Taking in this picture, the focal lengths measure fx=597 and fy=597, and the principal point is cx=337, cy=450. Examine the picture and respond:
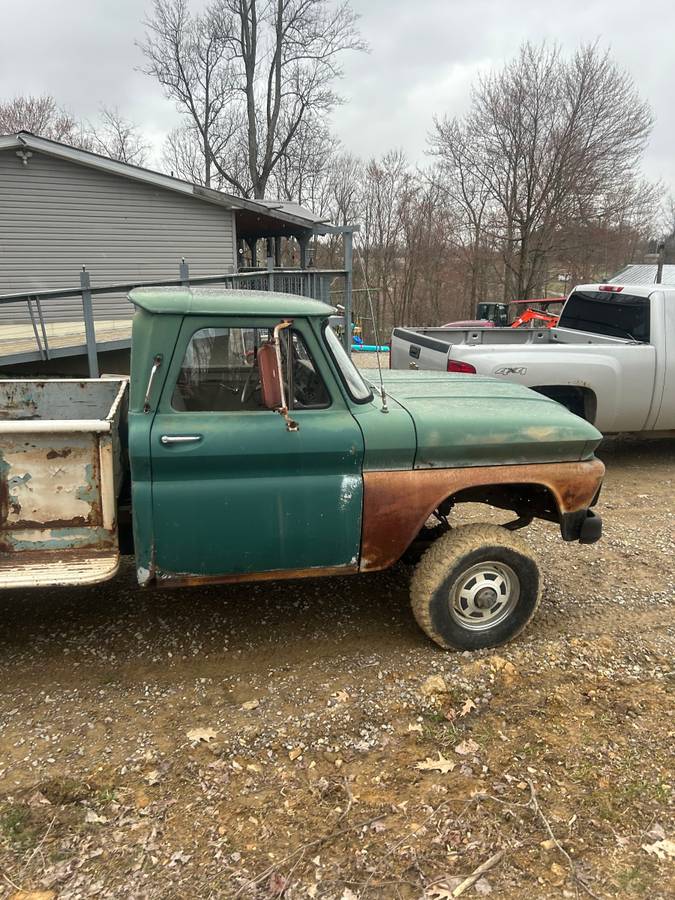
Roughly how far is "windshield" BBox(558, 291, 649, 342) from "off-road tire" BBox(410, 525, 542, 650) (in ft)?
15.4

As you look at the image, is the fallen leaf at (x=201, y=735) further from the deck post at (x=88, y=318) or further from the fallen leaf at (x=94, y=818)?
the deck post at (x=88, y=318)

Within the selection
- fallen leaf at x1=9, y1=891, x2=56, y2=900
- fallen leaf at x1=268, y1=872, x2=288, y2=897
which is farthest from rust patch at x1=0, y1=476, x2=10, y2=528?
fallen leaf at x1=268, y1=872, x2=288, y2=897

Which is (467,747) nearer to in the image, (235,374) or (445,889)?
(445,889)

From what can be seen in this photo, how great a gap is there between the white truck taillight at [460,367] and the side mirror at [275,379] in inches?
141

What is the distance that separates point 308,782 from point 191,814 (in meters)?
0.50

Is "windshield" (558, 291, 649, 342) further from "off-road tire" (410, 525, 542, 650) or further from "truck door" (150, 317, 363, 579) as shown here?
"truck door" (150, 317, 363, 579)

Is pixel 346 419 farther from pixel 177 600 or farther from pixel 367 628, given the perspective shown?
pixel 177 600

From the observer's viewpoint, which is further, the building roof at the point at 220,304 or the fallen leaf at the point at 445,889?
the building roof at the point at 220,304

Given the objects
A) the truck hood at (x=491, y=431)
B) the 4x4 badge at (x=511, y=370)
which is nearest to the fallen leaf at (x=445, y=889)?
the truck hood at (x=491, y=431)

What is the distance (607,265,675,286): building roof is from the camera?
89.0 feet

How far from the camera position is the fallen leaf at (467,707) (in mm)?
3004

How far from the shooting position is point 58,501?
315 cm

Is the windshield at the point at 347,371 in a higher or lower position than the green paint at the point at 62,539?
higher

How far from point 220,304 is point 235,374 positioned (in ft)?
1.29
